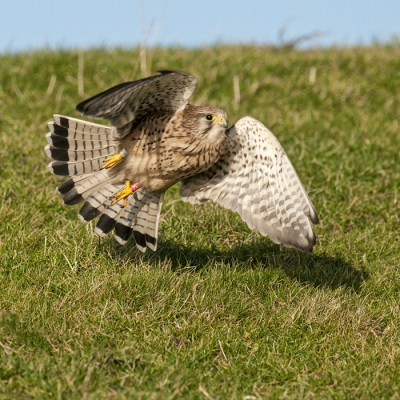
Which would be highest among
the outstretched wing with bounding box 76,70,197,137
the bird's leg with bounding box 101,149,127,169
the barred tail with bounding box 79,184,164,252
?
the outstretched wing with bounding box 76,70,197,137

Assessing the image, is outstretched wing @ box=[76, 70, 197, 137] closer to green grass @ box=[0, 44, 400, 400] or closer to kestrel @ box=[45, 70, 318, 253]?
kestrel @ box=[45, 70, 318, 253]

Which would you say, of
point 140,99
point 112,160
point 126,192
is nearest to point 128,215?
point 126,192

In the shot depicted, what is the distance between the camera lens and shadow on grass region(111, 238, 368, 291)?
546 cm

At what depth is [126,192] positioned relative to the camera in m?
5.39

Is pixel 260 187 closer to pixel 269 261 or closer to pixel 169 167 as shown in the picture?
pixel 269 261

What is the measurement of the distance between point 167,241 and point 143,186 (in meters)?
0.62

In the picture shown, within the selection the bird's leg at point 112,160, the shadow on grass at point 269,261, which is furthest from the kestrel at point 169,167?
the shadow on grass at point 269,261

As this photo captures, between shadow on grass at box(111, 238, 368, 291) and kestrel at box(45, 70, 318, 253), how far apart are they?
0.27 metres

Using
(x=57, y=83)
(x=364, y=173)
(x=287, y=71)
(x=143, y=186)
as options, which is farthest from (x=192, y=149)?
(x=287, y=71)

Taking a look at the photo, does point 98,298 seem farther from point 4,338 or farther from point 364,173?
point 364,173

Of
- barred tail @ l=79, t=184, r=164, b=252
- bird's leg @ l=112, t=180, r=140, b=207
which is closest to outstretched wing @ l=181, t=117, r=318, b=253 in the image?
barred tail @ l=79, t=184, r=164, b=252

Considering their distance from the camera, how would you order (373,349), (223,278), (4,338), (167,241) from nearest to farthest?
(4,338), (373,349), (223,278), (167,241)

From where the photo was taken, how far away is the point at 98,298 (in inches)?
183

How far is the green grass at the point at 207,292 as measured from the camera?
3.95 m
